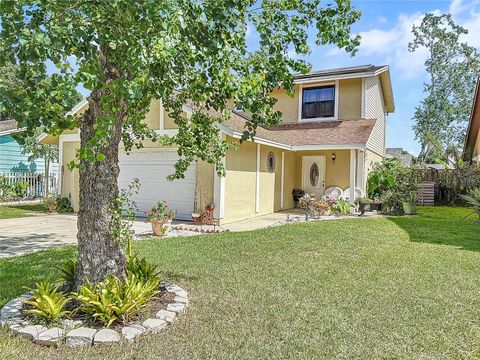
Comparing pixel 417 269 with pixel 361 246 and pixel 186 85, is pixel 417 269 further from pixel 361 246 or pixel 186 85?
pixel 186 85

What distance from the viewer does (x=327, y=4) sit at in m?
4.20

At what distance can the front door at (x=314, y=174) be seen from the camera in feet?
→ 57.6

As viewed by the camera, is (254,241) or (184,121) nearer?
(184,121)

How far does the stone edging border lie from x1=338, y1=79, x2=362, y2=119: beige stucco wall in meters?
15.9

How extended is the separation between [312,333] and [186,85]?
351 cm

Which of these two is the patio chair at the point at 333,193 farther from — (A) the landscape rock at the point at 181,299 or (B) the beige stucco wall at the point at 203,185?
(A) the landscape rock at the point at 181,299

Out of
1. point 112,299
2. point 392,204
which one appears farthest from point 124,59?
point 392,204

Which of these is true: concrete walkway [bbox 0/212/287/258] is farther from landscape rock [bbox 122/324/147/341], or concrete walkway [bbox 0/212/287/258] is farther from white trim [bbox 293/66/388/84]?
white trim [bbox 293/66/388/84]

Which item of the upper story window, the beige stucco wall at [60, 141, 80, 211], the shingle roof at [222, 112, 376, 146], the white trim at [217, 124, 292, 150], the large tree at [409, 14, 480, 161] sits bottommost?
the beige stucco wall at [60, 141, 80, 211]

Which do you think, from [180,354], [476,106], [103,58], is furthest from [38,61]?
[476,106]

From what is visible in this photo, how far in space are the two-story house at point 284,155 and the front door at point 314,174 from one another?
48mm

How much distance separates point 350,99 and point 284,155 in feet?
15.6

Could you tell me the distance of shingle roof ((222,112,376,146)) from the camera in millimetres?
15305

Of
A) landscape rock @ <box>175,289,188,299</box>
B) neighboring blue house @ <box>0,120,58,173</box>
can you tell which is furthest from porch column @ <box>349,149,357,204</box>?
neighboring blue house @ <box>0,120,58,173</box>
